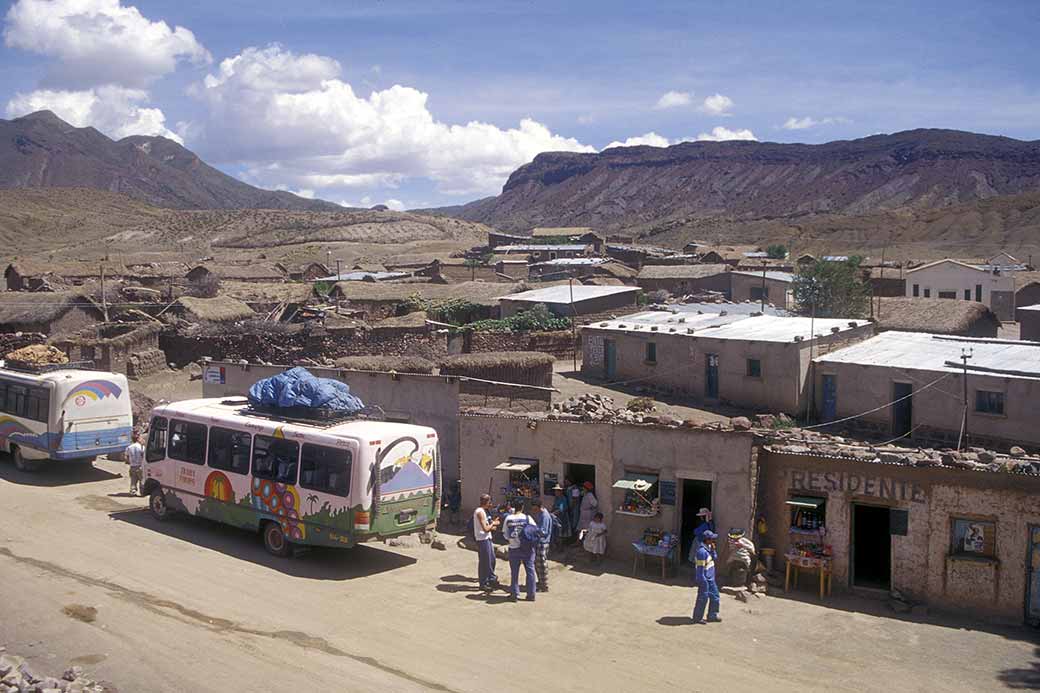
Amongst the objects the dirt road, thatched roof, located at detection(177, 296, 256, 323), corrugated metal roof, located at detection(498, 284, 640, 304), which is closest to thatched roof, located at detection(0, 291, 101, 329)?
thatched roof, located at detection(177, 296, 256, 323)

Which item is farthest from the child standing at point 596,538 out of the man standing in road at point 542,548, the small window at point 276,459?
the small window at point 276,459

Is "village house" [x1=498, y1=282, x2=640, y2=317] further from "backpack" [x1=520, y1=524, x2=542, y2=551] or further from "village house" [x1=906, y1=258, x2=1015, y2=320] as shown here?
"backpack" [x1=520, y1=524, x2=542, y2=551]

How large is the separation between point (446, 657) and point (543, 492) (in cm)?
577

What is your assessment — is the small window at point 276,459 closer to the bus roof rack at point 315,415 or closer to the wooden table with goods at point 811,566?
the bus roof rack at point 315,415

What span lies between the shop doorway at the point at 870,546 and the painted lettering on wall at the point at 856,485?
0.38 m

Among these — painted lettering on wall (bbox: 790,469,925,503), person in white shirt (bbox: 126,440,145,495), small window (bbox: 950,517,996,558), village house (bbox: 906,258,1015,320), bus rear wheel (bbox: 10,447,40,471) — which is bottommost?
bus rear wheel (bbox: 10,447,40,471)

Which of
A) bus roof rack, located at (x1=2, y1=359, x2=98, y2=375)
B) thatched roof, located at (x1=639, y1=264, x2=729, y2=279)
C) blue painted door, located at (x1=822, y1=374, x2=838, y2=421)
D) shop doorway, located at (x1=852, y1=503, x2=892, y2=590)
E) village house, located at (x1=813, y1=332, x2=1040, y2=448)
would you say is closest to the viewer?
shop doorway, located at (x1=852, y1=503, x2=892, y2=590)

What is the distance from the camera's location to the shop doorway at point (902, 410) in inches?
946

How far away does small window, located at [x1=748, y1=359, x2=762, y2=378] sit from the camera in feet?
89.8

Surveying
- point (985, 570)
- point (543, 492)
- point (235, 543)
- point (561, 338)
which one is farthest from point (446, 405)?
point (561, 338)

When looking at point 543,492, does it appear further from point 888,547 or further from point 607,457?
point 888,547

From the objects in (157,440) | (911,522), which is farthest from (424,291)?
(911,522)

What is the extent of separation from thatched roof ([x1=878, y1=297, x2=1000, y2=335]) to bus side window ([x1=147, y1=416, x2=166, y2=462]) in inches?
1125

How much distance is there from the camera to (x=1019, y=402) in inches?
867
